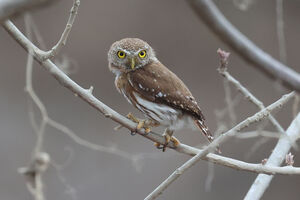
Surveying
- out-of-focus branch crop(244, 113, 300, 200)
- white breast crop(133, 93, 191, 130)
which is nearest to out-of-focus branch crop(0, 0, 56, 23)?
out-of-focus branch crop(244, 113, 300, 200)

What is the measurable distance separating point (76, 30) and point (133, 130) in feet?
17.0

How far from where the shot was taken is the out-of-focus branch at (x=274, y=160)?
128 inches

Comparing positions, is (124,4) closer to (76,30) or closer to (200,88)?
(76,30)

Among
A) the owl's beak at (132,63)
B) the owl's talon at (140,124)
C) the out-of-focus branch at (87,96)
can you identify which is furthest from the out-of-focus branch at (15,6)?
the owl's beak at (132,63)

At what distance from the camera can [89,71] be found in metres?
8.16

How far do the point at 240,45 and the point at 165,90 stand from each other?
8.43ft

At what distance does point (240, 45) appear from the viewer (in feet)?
4.05

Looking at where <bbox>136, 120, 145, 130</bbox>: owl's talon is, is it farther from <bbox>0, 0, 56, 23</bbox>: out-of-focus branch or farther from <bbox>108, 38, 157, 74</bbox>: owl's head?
<bbox>0, 0, 56, 23</bbox>: out-of-focus branch

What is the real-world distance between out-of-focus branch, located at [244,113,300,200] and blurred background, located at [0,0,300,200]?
3453mm

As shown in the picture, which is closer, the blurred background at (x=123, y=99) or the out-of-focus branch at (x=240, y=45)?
the out-of-focus branch at (x=240, y=45)

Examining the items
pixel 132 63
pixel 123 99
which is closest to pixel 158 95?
pixel 132 63

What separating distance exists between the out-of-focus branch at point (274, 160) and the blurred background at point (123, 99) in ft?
11.3

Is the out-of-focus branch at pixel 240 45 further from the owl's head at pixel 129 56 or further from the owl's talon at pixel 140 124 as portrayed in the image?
the owl's head at pixel 129 56

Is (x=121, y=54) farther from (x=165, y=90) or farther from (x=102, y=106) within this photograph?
(x=102, y=106)
